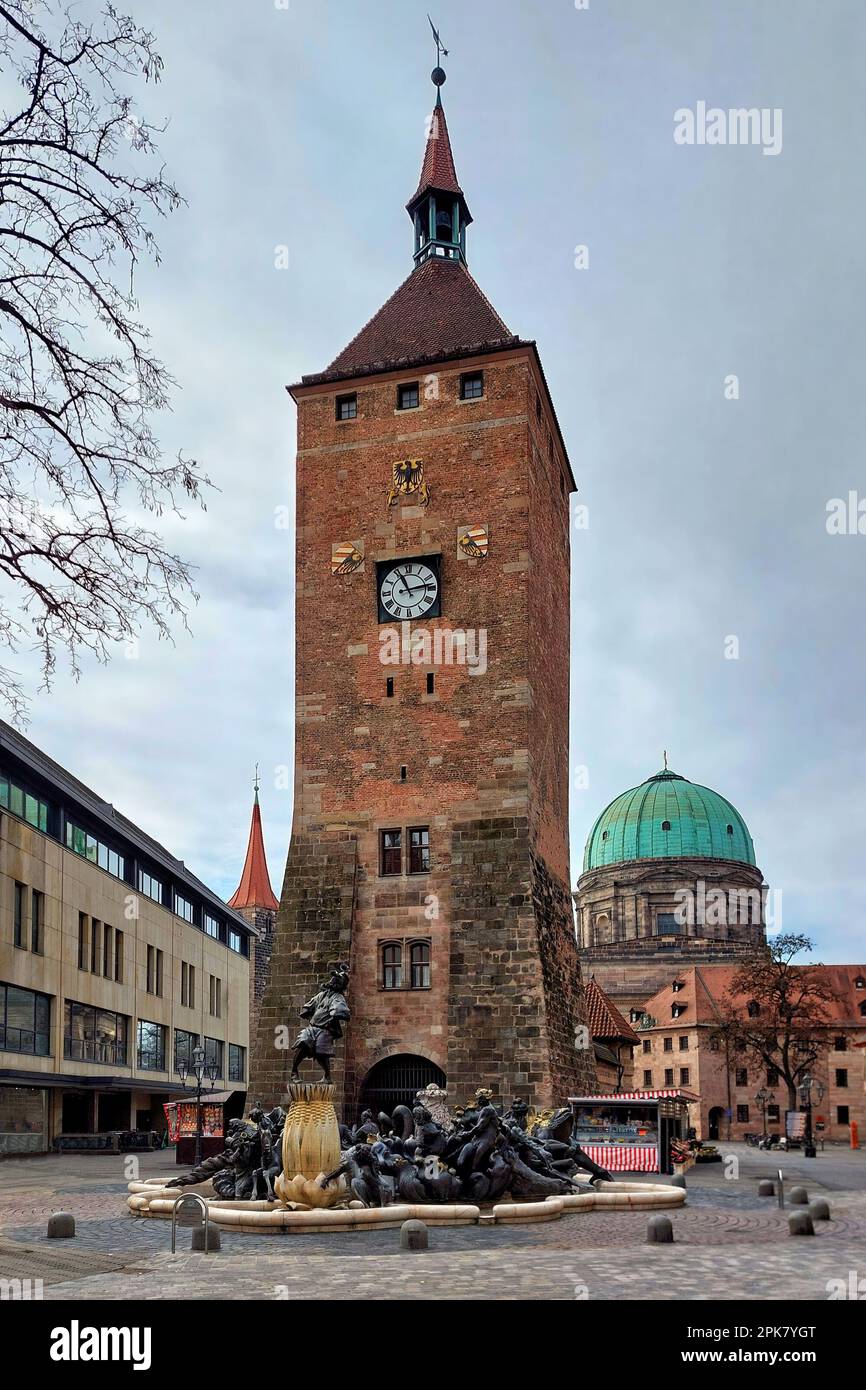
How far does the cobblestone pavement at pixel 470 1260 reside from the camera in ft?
43.6

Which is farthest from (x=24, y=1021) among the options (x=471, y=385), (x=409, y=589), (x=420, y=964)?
(x=471, y=385)

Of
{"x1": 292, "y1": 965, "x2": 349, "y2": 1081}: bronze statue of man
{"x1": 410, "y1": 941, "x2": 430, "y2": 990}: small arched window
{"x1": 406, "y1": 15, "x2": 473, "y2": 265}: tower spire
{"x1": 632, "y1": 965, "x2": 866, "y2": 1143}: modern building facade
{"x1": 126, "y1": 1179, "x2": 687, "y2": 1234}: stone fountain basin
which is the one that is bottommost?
{"x1": 632, "y1": 965, "x2": 866, "y2": 1143}: modern building facade

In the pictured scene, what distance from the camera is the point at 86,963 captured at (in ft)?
172

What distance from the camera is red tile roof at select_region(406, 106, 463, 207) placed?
47.4 metres

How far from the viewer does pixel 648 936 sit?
10538 cm

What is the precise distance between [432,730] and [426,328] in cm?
1339

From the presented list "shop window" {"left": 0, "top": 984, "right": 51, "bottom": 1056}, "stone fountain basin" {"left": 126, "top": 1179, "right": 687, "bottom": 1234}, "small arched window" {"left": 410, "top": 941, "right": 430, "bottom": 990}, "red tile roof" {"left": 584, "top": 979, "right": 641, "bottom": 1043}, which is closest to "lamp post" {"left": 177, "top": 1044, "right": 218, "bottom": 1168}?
"shop window" {"left": 0, "top": 984, "right": 51, "bottom": 1056}

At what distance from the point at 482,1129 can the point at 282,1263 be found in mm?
7571

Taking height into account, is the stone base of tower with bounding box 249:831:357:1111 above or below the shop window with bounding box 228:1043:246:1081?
above

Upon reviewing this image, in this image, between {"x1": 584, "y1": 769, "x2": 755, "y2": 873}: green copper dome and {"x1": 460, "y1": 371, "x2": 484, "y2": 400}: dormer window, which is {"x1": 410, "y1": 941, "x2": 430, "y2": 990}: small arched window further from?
{"x1": 584, "y1": 769, "x2": 755, "y2": 873}: green copper dome

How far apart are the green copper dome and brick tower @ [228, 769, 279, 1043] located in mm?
27072

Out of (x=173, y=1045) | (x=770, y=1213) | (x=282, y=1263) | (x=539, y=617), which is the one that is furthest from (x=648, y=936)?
(x=282, y=1263)

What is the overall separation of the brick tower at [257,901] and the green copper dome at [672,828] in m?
27.1
